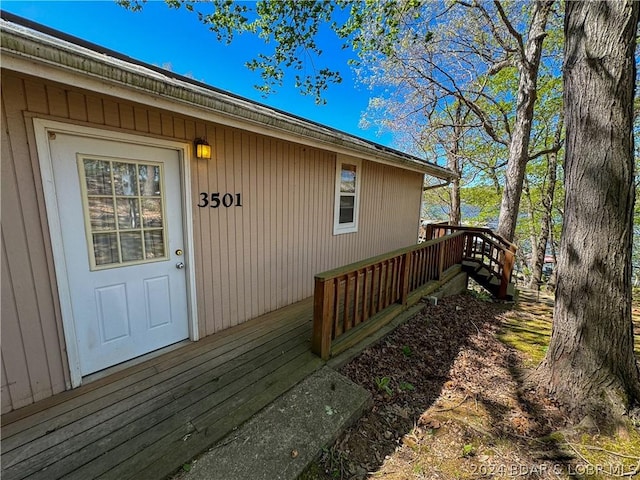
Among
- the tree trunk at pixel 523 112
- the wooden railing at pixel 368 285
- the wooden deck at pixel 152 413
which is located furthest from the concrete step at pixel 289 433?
the tree trunk at pixel 523 112

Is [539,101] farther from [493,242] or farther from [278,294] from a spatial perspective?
[278,294]

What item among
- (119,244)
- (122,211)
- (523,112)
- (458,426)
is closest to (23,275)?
(119,244)

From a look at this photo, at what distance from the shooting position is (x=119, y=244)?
2.38 meters

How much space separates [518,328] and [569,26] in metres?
4.00

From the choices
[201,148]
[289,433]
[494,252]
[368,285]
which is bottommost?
[289,433]

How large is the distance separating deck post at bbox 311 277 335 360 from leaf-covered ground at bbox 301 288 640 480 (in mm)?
313

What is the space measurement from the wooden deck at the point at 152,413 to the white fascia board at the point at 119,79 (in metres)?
2.24

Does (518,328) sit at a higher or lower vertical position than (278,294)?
lower

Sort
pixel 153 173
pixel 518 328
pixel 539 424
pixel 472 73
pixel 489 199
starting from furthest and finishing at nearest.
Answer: pixel 489 199 < pixel 472 73 < pixel 518 328 < pixel 153 173 < pixel 539 424

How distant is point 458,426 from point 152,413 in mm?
2450

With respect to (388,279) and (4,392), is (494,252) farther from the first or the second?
(4,392)

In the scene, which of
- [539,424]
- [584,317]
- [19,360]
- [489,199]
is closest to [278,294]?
[19,360]

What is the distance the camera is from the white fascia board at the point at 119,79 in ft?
4.40

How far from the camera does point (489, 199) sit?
46.5 ft
